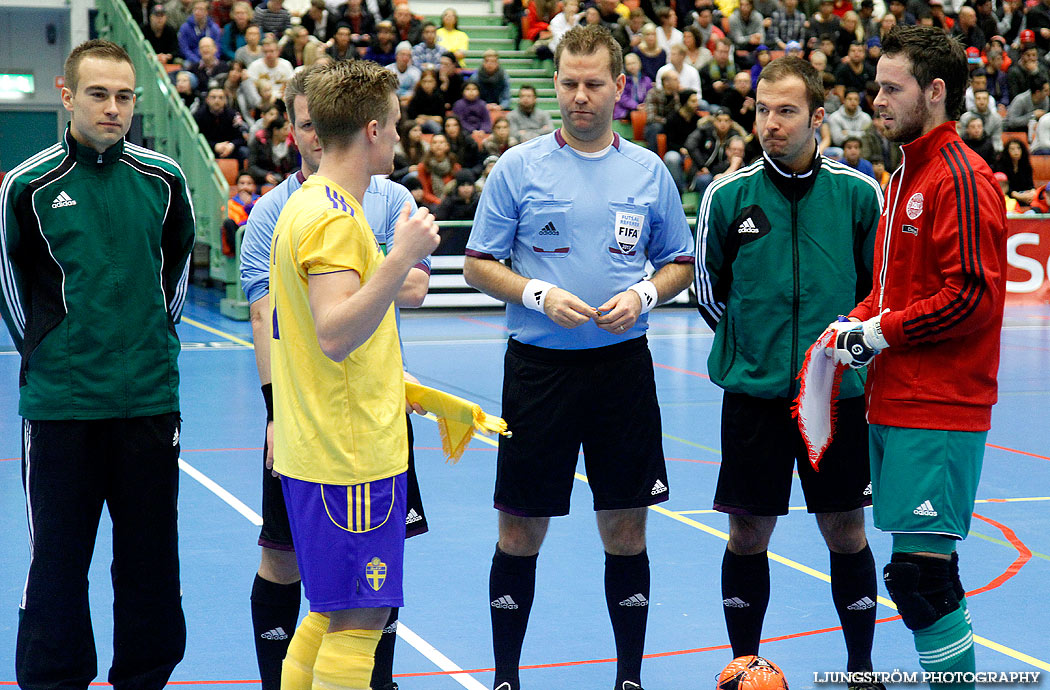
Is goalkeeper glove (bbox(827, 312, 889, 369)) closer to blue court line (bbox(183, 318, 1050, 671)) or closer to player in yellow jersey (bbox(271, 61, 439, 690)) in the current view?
blue court line (bbox(183, 318, 1050, 671))

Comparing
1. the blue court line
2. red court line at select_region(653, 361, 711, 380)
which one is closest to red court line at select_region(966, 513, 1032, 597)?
the blue court line

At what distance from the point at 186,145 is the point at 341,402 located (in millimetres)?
14199

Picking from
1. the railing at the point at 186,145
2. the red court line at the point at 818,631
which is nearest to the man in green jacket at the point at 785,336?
the red court line at the point at 818,631

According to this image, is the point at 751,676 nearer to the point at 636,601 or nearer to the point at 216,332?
the point at 636,601

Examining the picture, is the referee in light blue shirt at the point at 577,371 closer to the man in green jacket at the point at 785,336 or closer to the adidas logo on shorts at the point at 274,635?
the man in green jacket at the point at 785,336

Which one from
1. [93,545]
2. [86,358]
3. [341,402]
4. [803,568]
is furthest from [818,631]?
[86,358]

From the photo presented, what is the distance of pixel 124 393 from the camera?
3713 millimetres

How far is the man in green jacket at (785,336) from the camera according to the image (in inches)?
165

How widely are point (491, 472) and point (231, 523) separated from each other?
6.16 ft

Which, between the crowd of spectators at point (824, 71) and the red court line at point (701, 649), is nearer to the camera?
the red court line at point (701, 649)

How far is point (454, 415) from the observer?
3.37 m

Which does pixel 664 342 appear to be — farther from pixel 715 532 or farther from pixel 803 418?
pixel 803 418

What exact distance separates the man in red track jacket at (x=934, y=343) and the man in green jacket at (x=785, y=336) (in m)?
0.51

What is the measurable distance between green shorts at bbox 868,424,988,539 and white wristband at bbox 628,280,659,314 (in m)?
0.93
